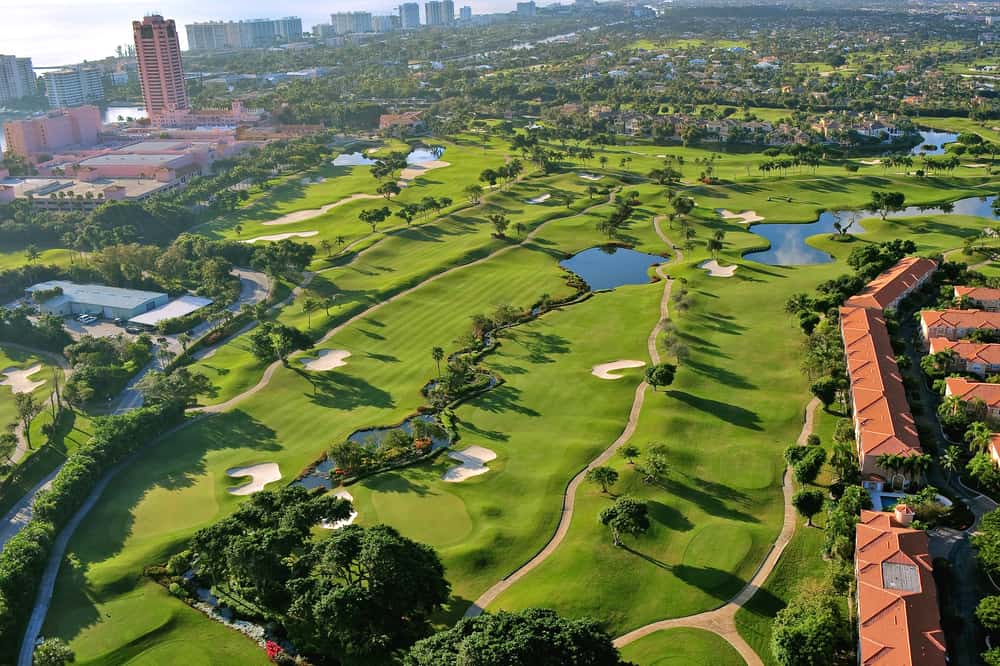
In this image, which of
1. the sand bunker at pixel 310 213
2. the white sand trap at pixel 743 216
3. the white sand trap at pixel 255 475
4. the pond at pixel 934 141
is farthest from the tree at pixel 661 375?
the pond at pixel 934 141

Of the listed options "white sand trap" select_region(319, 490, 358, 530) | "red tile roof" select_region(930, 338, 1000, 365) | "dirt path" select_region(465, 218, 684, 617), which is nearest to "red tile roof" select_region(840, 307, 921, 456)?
"red tile roof" select_region(930, 338, 1000, 365)

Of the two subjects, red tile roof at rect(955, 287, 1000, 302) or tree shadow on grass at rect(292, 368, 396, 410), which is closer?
tree shadow on grass at rect(292, 368, 396, 410)

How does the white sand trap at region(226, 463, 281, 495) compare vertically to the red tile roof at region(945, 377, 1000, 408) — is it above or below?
below

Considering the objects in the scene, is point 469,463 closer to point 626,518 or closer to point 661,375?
point 626,518

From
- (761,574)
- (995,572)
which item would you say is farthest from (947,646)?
(761,574)

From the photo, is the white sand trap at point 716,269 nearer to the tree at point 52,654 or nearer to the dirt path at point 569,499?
the dirt path at point 569,499

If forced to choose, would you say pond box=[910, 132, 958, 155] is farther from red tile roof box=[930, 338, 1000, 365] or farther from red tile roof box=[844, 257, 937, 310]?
red tile roof box=[930, 338, 1000, 365]
